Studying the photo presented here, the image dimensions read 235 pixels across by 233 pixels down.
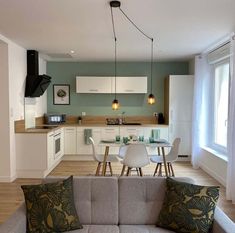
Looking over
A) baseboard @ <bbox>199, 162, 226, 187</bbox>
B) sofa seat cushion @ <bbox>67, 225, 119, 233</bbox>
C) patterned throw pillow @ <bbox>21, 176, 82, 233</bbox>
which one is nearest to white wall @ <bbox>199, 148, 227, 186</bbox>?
baseboard @ <bbox>199, 162, 226, 187</bbox>

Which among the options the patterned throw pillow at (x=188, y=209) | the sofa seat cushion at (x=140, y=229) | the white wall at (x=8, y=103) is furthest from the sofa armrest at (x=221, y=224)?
the white wall at (x=8, y=103)

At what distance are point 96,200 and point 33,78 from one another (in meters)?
4.06

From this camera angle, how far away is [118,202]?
242 cm

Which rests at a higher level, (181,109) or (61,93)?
(61,93)

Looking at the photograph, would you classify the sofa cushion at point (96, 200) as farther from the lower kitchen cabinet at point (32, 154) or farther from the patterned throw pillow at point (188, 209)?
the lower kitchen cabinet at point (32, 154)

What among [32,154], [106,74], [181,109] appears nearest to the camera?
[32,154]

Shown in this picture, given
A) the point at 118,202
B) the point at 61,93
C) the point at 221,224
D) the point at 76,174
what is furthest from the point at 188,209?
the point at 61,93

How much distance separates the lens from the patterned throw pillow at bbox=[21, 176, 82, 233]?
7.02 ft

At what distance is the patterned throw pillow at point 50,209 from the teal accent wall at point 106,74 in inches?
210

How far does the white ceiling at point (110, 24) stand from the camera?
3.20 meters

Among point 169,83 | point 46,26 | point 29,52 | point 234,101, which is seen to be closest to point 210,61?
point 169,83

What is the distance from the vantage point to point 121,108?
755 centimetres

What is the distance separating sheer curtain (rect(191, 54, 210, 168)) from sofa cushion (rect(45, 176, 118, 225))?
13.5 feet

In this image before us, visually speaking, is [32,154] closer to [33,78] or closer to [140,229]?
[33,78]
